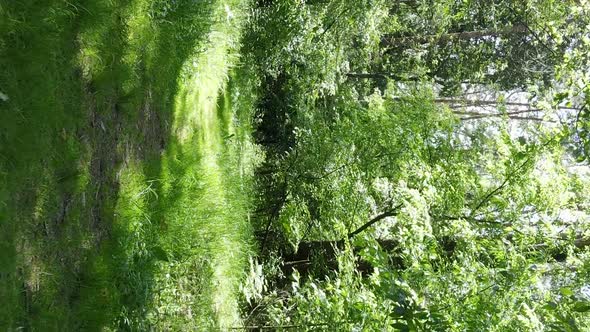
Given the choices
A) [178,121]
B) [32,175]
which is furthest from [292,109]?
[32,175]

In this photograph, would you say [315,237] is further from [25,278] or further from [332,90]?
[25,278]

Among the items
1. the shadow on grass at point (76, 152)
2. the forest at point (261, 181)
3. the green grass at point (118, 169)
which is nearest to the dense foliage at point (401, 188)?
the forest at point (261, 181)

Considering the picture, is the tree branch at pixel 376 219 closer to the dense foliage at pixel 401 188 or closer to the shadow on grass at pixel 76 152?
the dense foliage at pixel 401 188

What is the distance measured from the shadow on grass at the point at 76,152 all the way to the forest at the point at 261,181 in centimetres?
2

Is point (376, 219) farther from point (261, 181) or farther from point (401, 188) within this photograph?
point (261, 181)

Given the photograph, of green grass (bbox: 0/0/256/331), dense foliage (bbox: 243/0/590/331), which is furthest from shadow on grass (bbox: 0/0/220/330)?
dense foliage (bbox: 243/0/590/331)

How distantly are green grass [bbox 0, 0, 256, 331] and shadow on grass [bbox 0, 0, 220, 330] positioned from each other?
Answer: 0.01 m

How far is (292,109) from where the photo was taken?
980 centimetres

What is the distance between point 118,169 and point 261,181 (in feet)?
16.9

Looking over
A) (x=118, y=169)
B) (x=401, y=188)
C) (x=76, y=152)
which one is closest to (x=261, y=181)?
(x=401, y=188)

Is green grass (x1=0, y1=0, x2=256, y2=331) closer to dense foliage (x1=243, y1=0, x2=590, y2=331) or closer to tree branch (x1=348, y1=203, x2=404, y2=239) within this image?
dense foliage (x1=243, y1=0, x2=590, y2=331)

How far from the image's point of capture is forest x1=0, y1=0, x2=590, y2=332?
3951 millimetres

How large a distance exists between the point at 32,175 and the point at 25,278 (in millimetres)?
724

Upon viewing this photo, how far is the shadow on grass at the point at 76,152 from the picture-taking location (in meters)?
3.61
